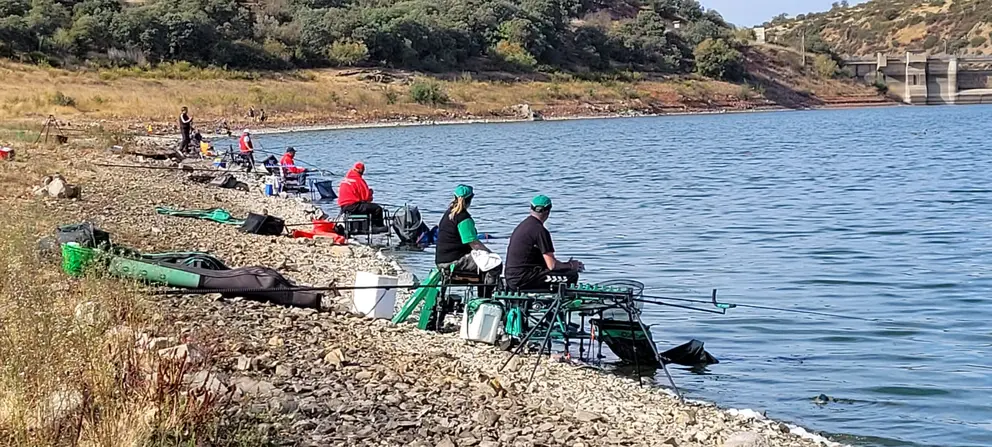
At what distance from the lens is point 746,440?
738cm

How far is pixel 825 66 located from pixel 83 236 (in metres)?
117

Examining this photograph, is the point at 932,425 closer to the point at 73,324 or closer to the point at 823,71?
the point at 73,324

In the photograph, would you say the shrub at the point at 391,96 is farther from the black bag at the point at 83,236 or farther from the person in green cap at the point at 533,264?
the person in green cap at the point at 533,264

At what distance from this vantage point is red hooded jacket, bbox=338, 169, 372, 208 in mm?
17547

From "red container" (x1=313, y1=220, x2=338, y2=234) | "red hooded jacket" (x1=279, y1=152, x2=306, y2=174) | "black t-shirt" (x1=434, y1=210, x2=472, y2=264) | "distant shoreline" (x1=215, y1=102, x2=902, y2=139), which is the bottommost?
"distant shoreline" (x1=215, y1=102, x2=902, y2=139)

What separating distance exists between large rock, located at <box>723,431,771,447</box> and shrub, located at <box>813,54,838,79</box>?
116708 millimetres

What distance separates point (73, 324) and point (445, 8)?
9822 centimetres

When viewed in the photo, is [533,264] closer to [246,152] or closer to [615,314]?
[615,314]

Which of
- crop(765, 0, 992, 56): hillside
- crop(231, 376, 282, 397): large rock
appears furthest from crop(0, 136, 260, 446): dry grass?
crop(765, 0, 992, 56): hillside

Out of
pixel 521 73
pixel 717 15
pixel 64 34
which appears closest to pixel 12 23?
pixel 64 34

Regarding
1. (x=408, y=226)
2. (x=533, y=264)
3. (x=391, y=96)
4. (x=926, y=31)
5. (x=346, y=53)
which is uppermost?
(x=926, y=31)

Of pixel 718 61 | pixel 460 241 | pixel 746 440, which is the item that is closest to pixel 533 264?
pixel 460 241

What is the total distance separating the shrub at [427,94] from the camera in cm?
7969

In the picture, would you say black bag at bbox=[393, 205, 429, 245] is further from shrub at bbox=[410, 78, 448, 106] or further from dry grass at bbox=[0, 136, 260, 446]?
shrub at bbox=[410, 78, 448, 106]
